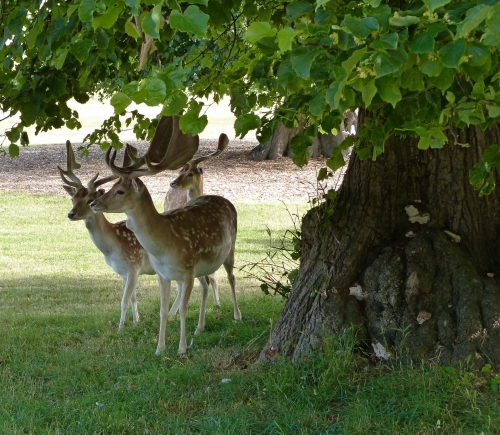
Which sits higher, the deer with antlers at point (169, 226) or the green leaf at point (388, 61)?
the green leaf at point (388, 61)

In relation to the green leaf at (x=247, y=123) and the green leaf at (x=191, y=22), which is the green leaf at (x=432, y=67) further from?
the green leaf at (x=247, y=123)

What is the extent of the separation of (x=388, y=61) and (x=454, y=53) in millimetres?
195

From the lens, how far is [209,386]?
19.5 feet

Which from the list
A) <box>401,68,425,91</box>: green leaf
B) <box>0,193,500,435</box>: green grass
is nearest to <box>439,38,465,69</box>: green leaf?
<box>401,68,425,91</box>: green leaf

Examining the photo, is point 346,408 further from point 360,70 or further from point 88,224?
point 88,224

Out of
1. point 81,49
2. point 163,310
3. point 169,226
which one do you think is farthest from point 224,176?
point 81,49

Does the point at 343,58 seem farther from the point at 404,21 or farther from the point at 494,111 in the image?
the point at 494,111

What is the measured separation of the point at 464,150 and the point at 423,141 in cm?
265

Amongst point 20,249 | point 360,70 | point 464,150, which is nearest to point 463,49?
point 360,70

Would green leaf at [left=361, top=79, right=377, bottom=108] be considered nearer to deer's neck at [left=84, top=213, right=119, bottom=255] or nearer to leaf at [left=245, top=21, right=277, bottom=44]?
leaf at [left=245, top=21, right=277, bottom=44]

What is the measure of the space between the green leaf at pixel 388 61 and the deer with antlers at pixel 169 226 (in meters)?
4.24

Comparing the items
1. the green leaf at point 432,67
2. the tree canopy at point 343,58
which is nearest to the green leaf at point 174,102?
the tree canopy at point 343,58

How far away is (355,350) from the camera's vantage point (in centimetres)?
572

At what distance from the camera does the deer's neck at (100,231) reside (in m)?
8.68
